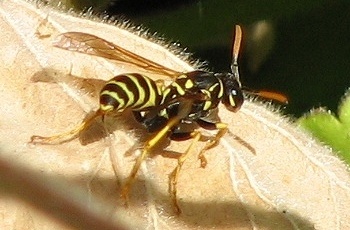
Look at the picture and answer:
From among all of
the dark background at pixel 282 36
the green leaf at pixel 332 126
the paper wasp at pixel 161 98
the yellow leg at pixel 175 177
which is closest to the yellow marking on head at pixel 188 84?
the paper wasp at pixel 161 98

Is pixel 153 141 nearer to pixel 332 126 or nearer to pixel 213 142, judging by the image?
pixel 213 142

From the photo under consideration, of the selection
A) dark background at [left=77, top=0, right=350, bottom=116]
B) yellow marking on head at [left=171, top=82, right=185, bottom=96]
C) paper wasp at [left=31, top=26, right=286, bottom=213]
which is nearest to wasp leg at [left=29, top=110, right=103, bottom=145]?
paper wasp at [left=31, top=26, right=286, bottom=213]

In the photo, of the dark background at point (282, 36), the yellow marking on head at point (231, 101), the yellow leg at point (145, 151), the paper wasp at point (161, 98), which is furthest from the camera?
the dark background at point (282, 36)

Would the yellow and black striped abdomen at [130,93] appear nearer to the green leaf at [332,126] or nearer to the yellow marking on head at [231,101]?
the yellow marking on head at [231,101]

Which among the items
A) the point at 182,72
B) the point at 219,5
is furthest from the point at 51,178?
the point at 219,5

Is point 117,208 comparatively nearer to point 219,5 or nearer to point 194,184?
point 194,184
